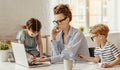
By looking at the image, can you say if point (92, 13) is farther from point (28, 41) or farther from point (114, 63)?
point (114, 63)

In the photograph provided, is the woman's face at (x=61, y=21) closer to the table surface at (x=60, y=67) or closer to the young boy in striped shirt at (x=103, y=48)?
the young boy in striped shirt at (x=103, y=48)

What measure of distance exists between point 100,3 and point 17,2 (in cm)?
201

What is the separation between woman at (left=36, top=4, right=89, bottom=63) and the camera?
223 centimetres

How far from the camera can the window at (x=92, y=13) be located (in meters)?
5.19

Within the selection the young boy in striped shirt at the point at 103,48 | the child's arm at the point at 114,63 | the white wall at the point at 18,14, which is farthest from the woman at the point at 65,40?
the white wall at the point at 18,14

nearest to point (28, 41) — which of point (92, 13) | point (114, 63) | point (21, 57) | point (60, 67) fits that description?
point (21, 57)

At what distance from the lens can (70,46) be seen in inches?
88.4

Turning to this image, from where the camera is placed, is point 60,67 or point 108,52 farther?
point 108,52

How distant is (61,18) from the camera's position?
2303 mm

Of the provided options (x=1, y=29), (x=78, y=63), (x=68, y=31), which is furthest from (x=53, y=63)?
(x=1, y=29)

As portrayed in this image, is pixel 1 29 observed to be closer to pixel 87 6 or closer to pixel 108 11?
pixel 87 6

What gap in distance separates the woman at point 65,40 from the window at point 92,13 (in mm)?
2714

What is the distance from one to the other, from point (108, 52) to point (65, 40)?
44cm

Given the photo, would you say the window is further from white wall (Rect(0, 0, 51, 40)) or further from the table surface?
the table surface
